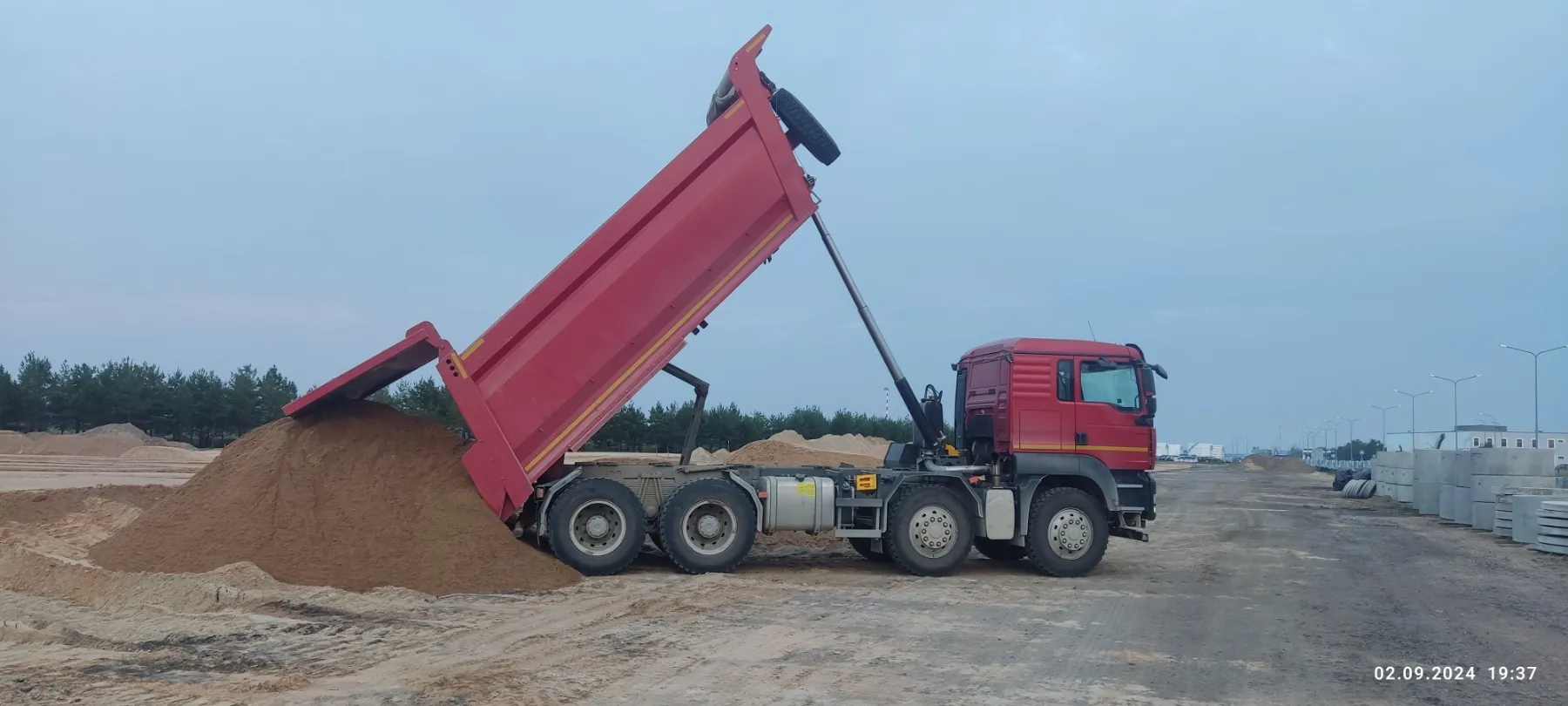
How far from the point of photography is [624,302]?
12.2m

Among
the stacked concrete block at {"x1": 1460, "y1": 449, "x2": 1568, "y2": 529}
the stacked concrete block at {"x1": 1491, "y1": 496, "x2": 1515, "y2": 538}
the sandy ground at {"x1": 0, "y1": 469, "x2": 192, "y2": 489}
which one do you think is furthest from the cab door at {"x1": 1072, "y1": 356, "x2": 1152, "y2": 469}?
the sandy ground at {"x1": 0, "y1": 469, "x2": 192, "y2": 489}

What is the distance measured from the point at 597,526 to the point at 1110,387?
693 centimetres

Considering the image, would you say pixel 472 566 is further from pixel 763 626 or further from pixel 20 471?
pixel 20 471

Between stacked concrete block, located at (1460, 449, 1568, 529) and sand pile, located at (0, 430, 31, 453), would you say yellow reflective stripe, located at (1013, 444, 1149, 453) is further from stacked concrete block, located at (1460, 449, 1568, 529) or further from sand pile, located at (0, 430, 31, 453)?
sand pile, located at (0, 430, 31, 453)

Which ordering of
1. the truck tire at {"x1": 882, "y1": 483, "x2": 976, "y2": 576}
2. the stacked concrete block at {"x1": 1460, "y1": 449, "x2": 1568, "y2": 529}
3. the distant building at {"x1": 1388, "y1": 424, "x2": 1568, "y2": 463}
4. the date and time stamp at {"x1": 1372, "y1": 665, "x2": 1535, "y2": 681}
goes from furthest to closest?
1. the distant building at {"x1": 1388, "y1": 424, "x2": 1568, "y2": 463}
2. the stacked concrete block at {"x1": 1460, "y1": 449, "x2": 1568, "y2": 529}
3. the truck tire at {"x1": 882, "y1": 483, "x2": 976, "y2": 576}
4. the date and time stamp at {"x1": 1372, "y1": 665, "x2": 1535, "y2": 681}

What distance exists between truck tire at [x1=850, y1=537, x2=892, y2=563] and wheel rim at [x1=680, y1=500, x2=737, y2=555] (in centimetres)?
224

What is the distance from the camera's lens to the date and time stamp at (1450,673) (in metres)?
7.92

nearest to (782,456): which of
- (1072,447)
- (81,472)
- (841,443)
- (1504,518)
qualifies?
(1072,447)

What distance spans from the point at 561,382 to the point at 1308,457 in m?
180

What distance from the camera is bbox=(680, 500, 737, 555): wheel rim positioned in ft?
42.4

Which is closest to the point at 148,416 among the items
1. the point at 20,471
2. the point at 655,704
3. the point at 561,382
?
the point at 20,471

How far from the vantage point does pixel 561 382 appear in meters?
12.1

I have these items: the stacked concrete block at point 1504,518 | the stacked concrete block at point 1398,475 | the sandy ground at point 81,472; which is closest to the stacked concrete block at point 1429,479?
the stacked concrete block at point 1398,475

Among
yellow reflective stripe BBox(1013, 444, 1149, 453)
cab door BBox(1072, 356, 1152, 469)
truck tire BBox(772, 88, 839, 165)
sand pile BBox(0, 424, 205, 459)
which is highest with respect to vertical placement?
truck tire BBox(772, 88, 839, 165)
